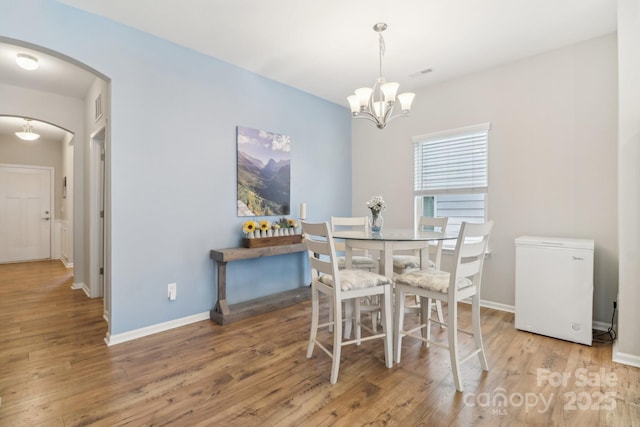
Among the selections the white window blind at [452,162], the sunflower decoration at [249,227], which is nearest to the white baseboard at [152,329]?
the sunflower decoration at [249,227]

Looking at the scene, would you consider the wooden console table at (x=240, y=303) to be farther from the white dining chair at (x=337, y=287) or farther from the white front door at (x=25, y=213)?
the white front door at (x=25, y=213)

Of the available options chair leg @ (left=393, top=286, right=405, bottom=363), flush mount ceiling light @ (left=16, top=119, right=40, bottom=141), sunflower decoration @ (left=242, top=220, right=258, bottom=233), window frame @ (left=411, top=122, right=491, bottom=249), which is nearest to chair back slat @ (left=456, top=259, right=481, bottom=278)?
chair leg @ (left=393, top=286, right=405, bottom=363)

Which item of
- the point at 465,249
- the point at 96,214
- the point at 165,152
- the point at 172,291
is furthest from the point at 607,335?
the point at 96,214

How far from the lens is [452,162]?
380cm

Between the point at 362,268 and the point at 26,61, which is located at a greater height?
the point at 26,61

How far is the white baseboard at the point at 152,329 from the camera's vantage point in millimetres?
2613

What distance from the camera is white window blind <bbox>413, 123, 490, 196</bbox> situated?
3574mm

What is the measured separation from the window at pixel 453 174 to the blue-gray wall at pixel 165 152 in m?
1.93

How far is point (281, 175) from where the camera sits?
3900mm

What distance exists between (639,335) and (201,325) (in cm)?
355

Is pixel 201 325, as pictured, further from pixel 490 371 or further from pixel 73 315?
pixel 490 371

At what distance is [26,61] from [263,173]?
8.27ft

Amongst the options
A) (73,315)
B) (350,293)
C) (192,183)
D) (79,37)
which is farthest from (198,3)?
(73,315)

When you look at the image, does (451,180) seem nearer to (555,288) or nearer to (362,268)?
(555,288)
